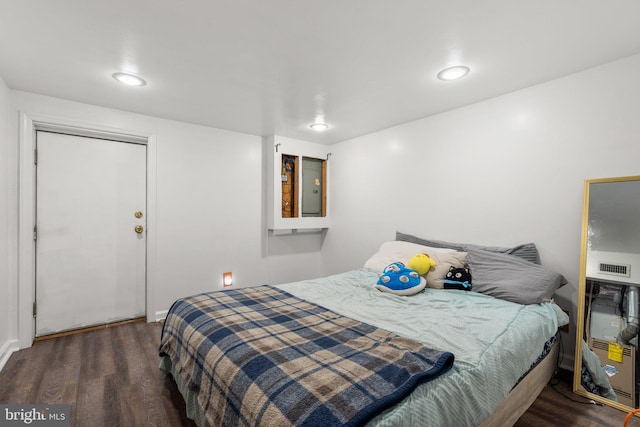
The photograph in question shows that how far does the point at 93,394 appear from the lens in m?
1.94

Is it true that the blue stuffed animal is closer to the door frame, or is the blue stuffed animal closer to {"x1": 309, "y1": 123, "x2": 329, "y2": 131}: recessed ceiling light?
{"x1": 309, "y1": 123, "x2": 329, "y2": 131}: recessed ceiling light

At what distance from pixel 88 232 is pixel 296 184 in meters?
2.39

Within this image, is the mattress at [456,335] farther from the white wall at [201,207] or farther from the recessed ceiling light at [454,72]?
the recessed ceiling light at [454,72]

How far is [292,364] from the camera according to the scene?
122 cm

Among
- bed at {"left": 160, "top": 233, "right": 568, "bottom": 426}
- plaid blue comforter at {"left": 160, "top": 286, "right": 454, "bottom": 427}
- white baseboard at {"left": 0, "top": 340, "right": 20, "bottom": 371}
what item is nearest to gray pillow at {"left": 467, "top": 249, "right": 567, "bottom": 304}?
bed at {"left": 160, "top": 233, "right": 568, "bottom": 426}

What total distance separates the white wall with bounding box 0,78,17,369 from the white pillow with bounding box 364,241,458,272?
320 centimetres

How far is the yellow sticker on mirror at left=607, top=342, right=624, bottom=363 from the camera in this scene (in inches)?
73.6

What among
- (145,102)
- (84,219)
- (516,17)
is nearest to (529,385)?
(516,17)

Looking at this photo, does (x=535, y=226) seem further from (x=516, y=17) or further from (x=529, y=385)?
(x=516, y=17)

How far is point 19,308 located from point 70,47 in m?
2.26

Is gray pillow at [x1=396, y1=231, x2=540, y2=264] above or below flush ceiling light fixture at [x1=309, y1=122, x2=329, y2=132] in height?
below

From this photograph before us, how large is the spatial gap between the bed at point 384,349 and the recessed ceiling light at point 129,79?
1776 mm

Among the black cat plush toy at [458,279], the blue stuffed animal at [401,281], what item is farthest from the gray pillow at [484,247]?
the blue stuffed animal at [401,281]

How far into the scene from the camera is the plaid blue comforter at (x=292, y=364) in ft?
3.29
